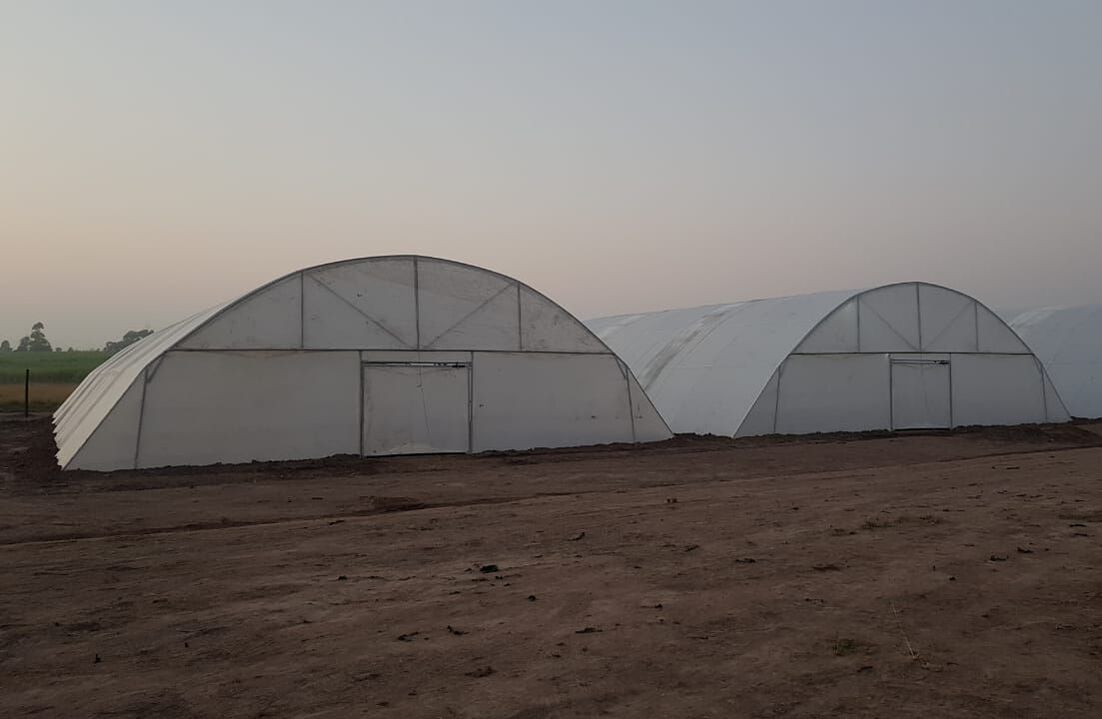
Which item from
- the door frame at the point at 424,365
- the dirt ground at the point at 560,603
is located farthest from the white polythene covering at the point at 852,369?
the dirt ground at the point at 560,603

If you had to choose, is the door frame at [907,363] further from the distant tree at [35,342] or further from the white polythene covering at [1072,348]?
the distant tree at [35,342]

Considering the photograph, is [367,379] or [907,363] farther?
[907,363]

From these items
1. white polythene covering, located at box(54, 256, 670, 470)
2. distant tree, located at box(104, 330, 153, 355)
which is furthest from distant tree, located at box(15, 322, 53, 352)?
white polythene covering, located at box(54, 256, 670, 470)

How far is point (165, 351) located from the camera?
16141 mm

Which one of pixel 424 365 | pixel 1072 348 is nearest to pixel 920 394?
pixel 1072 348

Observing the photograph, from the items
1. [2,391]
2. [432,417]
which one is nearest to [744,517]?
[432,417]

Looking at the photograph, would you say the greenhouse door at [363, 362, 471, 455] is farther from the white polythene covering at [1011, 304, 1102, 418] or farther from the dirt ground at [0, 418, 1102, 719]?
the white polythene covering at [1011, 304, 1102, 418]

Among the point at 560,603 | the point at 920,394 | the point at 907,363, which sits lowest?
the point at 560,603

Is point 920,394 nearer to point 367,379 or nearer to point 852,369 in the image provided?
point 852,369

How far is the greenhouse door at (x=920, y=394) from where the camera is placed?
23734mm

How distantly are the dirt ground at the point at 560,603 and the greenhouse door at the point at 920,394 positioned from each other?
36.7 feet

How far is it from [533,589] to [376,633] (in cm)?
149

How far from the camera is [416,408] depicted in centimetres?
1812

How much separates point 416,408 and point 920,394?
1472 cm
